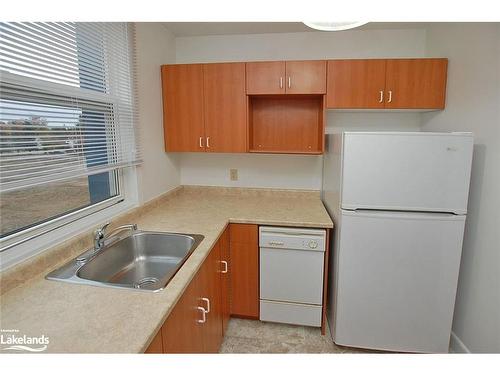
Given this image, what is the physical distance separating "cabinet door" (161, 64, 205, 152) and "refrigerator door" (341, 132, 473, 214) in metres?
1.23

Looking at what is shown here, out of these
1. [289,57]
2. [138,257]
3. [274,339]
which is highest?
[289,57]

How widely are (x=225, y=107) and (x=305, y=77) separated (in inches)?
26.2

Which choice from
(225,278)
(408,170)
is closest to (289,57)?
(408,170)

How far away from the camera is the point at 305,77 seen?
79.8 inches

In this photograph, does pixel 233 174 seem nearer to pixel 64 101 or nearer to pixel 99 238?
pixel 99 238

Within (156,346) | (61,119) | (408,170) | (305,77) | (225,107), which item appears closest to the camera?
(156,346)

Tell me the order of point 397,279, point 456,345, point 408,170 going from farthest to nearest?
1. point 456,345
2. point 397,279
3. point 408,170

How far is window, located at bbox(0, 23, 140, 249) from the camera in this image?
3.46ft

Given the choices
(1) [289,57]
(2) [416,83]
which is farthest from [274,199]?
(2) [416,83]

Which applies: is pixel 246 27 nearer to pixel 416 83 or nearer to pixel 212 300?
pixel 416 83

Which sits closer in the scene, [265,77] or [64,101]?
[64,101]

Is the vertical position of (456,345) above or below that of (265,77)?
below
